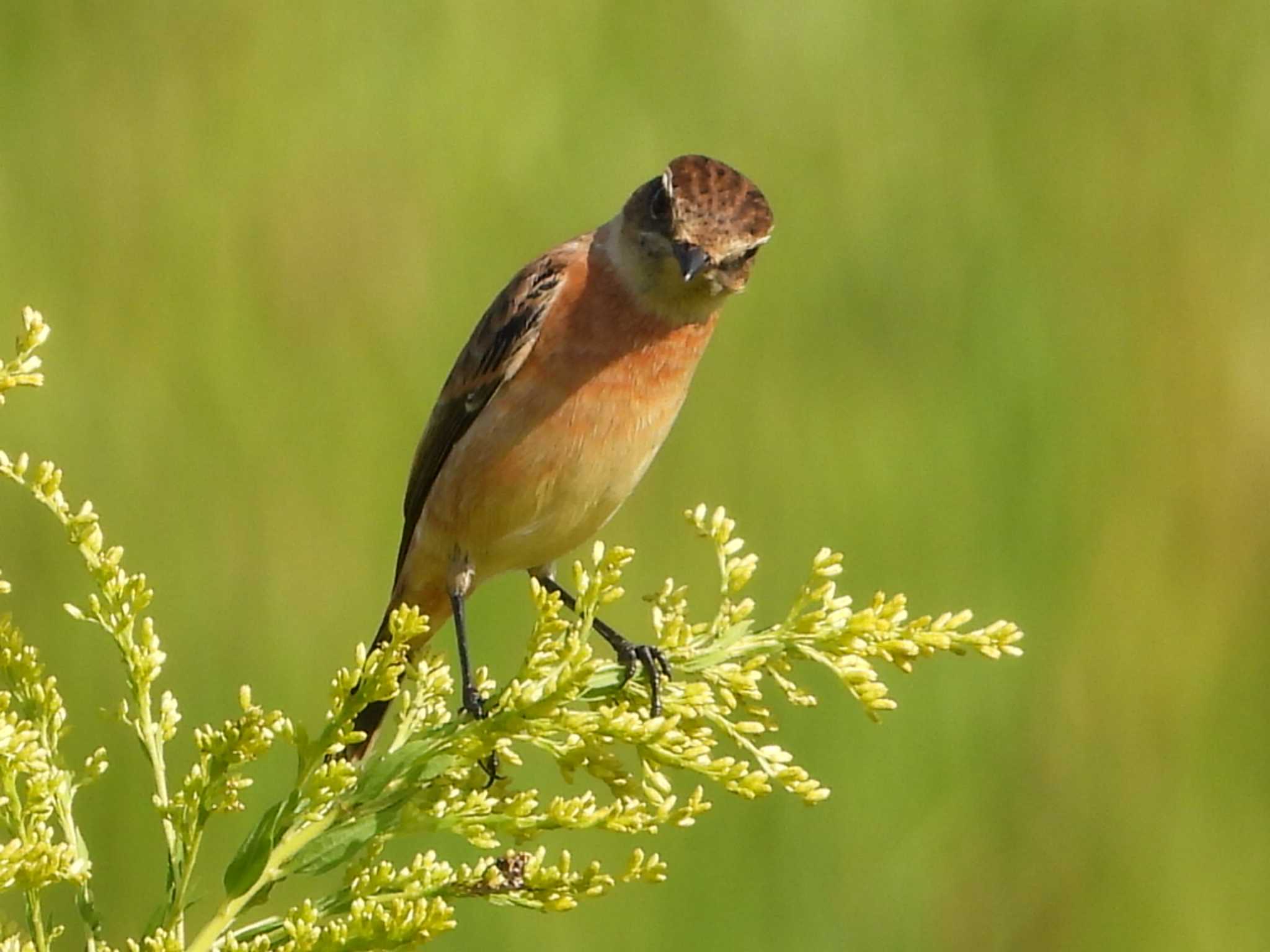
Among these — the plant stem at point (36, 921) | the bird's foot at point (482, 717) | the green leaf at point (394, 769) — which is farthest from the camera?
the bird's foot at point (482, 717)

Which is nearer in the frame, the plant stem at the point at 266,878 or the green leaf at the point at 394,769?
the plant stem at the point at 266,878

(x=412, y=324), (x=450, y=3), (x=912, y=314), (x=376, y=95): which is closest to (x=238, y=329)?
(x=412, y=324)

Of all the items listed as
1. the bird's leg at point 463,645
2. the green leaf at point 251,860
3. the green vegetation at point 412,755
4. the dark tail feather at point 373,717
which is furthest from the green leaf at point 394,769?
the dark tail feather at point 373,717

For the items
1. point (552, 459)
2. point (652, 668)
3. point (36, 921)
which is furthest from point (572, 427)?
point (36, 921)

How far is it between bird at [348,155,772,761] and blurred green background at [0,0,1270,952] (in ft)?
2.20

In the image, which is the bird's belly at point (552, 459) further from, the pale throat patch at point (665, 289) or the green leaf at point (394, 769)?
the green leaf at point (394, 769)

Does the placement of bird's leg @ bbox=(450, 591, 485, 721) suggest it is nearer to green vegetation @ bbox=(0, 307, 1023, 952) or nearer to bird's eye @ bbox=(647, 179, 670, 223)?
bird's eye @ bbox=(647, 179, 670, 223)

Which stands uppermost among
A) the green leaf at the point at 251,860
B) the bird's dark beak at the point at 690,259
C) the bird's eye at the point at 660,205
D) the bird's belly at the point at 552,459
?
the bird's eye at the point at 660,205

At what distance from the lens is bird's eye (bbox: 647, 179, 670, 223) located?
367 cm

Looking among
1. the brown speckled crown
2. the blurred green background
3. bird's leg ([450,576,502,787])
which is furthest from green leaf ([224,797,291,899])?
the blurred green background

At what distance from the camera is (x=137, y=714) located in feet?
7.26

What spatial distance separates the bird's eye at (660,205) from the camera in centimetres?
367

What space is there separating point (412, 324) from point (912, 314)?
1338 mm

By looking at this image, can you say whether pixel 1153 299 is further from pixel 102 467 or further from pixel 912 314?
pixel 102 467
